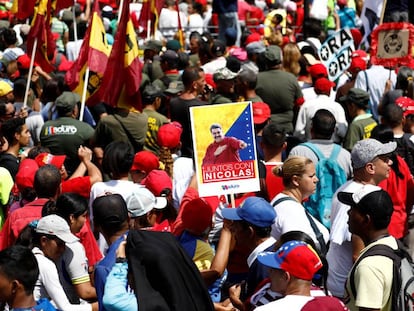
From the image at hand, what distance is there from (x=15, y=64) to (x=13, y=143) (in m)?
5.00

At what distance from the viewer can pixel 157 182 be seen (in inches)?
312

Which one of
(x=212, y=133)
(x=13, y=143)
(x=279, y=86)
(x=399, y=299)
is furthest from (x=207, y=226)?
(x=279, y=86)

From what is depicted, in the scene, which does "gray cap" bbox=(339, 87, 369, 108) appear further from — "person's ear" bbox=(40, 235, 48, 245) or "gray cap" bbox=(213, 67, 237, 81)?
"person's ear" bbox=(40, 235, 48, 245)

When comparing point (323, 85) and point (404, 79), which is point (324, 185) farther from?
point (404, 79)

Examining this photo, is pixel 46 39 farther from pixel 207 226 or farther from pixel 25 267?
pixel 25 267

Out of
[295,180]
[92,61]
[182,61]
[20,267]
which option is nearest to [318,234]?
[295,180]

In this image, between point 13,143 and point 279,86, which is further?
point 279,86

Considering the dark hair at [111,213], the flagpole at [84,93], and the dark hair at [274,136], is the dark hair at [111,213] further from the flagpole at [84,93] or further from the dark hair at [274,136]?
the flagpole at [84,93]

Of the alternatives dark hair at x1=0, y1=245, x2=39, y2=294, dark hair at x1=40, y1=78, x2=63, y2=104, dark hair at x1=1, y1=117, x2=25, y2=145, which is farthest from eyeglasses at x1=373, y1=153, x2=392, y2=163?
dark hair at x1=40, y1=78, x2=63, y2=104

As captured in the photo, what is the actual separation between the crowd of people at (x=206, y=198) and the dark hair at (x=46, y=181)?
12mm

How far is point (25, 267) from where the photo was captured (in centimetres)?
518

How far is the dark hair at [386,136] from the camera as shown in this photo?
27.3 feet

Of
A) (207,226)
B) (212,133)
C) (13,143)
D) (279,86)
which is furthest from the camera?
(279,86)

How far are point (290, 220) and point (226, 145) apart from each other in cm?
82
